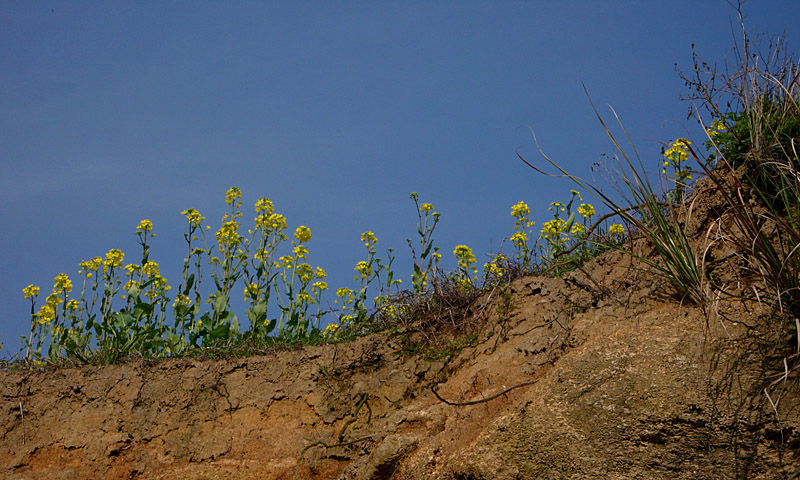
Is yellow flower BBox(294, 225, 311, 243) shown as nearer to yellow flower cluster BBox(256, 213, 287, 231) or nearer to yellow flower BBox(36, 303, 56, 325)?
yellow flower cluster BBox(256, 213, 287, 231)

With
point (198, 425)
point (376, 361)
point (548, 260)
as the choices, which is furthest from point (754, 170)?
point (198, 425)

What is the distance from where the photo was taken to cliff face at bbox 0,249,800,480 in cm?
311

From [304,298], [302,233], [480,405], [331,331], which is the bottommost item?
[480,405]

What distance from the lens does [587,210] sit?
7.44 metres

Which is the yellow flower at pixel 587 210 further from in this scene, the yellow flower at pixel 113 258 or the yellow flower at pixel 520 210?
the yellow flower at pixel 113 258

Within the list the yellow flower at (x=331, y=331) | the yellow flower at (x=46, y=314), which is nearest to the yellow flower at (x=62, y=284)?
the yellow flower at (x=46, y=314)

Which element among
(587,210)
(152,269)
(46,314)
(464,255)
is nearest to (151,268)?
(152,269)

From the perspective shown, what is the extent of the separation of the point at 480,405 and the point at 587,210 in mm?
4069

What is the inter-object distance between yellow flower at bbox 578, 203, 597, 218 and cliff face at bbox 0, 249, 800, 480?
2615 mm

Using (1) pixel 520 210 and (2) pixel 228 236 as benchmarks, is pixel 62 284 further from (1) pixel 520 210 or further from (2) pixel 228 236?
(1) pixel 520 210

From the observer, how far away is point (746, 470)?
9.83 ft

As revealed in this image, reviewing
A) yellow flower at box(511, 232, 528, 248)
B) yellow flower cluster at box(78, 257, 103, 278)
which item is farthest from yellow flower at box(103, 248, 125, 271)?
yellow flower at box(511, 232, 528, 248)

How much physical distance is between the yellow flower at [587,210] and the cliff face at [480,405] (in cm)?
262

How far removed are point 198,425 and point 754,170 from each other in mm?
4620
